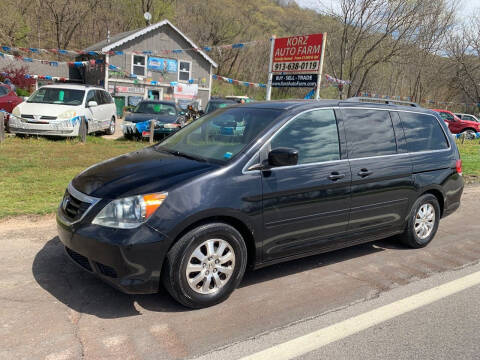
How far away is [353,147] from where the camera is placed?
448 cm

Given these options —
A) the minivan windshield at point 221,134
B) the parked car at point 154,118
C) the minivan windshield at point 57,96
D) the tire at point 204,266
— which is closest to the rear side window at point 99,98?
the minivan windshield at point 57,96

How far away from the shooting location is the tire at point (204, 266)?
3.36m

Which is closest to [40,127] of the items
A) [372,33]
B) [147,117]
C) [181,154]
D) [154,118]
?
[147,117]

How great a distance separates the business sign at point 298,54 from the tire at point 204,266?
35.0ft

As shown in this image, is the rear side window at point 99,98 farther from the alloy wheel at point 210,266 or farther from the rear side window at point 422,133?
the alloy wheel at point 210,266

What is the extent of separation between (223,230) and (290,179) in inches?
32.1

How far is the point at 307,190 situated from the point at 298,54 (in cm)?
1088

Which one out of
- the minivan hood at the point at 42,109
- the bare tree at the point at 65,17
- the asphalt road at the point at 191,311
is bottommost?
the asphalt road at the point at 191,311

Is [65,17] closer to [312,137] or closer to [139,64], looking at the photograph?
[139,64]

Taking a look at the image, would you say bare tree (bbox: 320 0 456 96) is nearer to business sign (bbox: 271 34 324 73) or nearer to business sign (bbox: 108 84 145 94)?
business sign (bbox: 271 34 324 73)

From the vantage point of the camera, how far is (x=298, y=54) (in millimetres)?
13992

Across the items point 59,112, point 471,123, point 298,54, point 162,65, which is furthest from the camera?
point 162,65

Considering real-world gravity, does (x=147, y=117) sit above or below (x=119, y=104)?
above

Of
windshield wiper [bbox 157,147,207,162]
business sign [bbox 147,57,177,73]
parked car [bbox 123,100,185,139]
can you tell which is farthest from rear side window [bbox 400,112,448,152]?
business sign [bbox 147,57,177,73]
